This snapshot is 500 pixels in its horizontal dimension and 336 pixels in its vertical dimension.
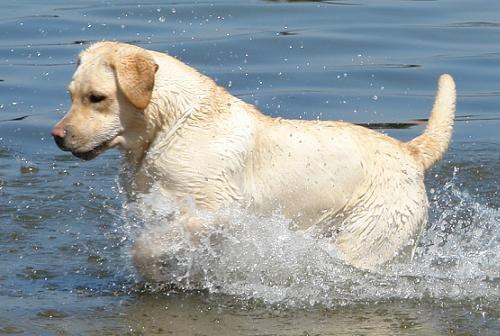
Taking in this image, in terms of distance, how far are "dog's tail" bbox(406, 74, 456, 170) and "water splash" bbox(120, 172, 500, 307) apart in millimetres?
657

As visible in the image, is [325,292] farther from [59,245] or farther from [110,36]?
[110,36]

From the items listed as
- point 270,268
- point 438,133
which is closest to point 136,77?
point 270,268

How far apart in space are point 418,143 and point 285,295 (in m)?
1.27

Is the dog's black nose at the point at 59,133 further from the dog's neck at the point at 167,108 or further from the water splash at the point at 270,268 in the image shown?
the water splash at the point at 270,268

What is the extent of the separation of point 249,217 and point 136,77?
1.07 m

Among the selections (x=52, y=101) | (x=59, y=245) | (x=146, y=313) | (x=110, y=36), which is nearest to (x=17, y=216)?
(x=59, y=245)

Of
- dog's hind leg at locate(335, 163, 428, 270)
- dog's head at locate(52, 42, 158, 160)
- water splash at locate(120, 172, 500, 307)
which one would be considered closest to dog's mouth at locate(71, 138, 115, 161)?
dog's head at locate(52, 42, 158, 160)

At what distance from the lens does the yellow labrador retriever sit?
6855 millimetres

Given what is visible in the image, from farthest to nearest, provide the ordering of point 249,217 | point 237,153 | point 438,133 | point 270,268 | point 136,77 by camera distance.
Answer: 1. point 438,133
2. point 270,268
3. point 249,217
4. point 237,153
5. point 136,77

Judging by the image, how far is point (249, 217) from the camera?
7.19 meters

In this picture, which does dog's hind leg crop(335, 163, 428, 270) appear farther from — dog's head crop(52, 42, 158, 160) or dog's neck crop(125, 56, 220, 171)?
dog's head crop(52, 42, 158, 160)

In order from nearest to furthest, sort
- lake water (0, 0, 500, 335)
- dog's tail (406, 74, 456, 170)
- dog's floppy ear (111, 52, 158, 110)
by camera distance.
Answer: dog's floppy ear (111, 52, 158, 110)
lake water (0, 0, 500, 335)
dog's tail (406, 74, 456, 170)

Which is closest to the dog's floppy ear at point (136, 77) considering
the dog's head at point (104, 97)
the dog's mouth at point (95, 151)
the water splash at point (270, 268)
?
the dog's head at point (104, 97)

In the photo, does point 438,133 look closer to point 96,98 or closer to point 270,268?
point 270,268
